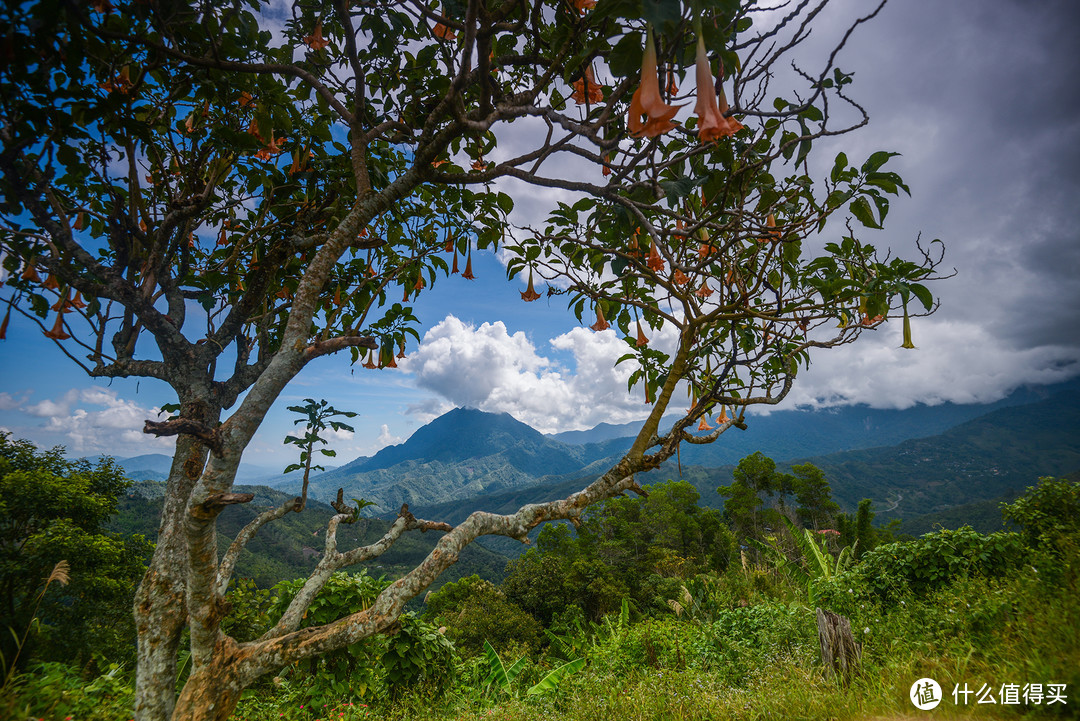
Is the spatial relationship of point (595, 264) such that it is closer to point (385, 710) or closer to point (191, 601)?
point (191, 601)

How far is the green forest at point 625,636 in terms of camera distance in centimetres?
343

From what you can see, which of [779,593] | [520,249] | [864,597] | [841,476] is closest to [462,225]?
[520,249]

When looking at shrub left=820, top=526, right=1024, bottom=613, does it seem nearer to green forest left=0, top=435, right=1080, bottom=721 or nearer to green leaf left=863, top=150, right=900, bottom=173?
green forest left=0, top=435, right=1080, bottom=721

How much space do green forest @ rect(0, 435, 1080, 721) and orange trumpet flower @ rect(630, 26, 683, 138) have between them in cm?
194

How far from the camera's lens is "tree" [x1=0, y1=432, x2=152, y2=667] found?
10.9 m

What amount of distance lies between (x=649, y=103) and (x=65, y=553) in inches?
725

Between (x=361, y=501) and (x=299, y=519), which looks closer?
(x=361, y=501)

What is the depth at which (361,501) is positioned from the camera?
113 inches

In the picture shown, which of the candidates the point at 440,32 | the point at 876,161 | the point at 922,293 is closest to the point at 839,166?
the point at 876,161

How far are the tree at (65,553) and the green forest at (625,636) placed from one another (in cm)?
6

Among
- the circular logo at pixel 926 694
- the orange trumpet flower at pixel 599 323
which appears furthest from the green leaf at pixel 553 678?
the orange trumpet flower at pixel 599 323

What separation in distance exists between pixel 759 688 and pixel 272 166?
7030mm

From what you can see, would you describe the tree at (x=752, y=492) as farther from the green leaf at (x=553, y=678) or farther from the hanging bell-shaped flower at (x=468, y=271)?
the hanging bell-shaped flower at (x=468, y=271)

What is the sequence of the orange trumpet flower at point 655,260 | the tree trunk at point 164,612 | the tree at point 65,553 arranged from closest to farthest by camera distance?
the tree trunk at point 164,612
the orange trumpet flower at point 655,260
the tree at point 65,553
